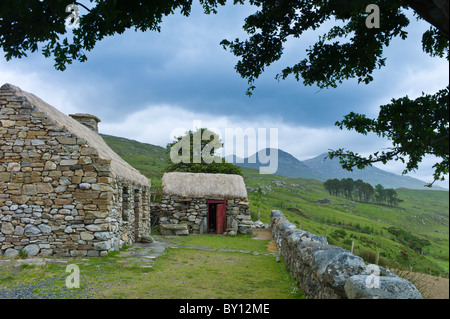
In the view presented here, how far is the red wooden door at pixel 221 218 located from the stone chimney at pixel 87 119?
9.83 metres

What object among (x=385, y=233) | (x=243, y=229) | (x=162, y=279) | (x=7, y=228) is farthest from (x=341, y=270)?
(x=385, y=233)

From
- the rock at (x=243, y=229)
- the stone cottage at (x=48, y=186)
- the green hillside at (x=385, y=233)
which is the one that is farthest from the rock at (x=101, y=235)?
the rock at (x=243, y=229)

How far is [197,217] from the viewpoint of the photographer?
840 inches

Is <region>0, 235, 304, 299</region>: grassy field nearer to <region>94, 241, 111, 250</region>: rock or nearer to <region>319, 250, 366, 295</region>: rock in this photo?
<region>94, 241, 111, 250</region>: rock

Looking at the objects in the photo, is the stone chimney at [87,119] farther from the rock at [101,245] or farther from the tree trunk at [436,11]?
the tree trunk at [436,11]

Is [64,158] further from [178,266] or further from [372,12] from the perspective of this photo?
[372,12]

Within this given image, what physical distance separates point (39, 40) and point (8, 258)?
7.59 metres

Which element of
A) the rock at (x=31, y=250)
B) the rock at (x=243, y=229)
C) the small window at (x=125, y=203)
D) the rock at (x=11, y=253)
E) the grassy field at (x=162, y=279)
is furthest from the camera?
the rock at (x=243, y=229)

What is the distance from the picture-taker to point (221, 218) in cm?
2136

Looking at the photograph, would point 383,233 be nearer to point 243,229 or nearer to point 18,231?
point 243,229

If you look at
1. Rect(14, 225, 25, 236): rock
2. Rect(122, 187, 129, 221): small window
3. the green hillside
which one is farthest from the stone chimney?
the green hillside

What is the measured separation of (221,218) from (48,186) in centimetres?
1298

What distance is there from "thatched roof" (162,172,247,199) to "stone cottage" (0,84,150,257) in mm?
10987

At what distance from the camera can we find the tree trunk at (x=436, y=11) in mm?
3106
